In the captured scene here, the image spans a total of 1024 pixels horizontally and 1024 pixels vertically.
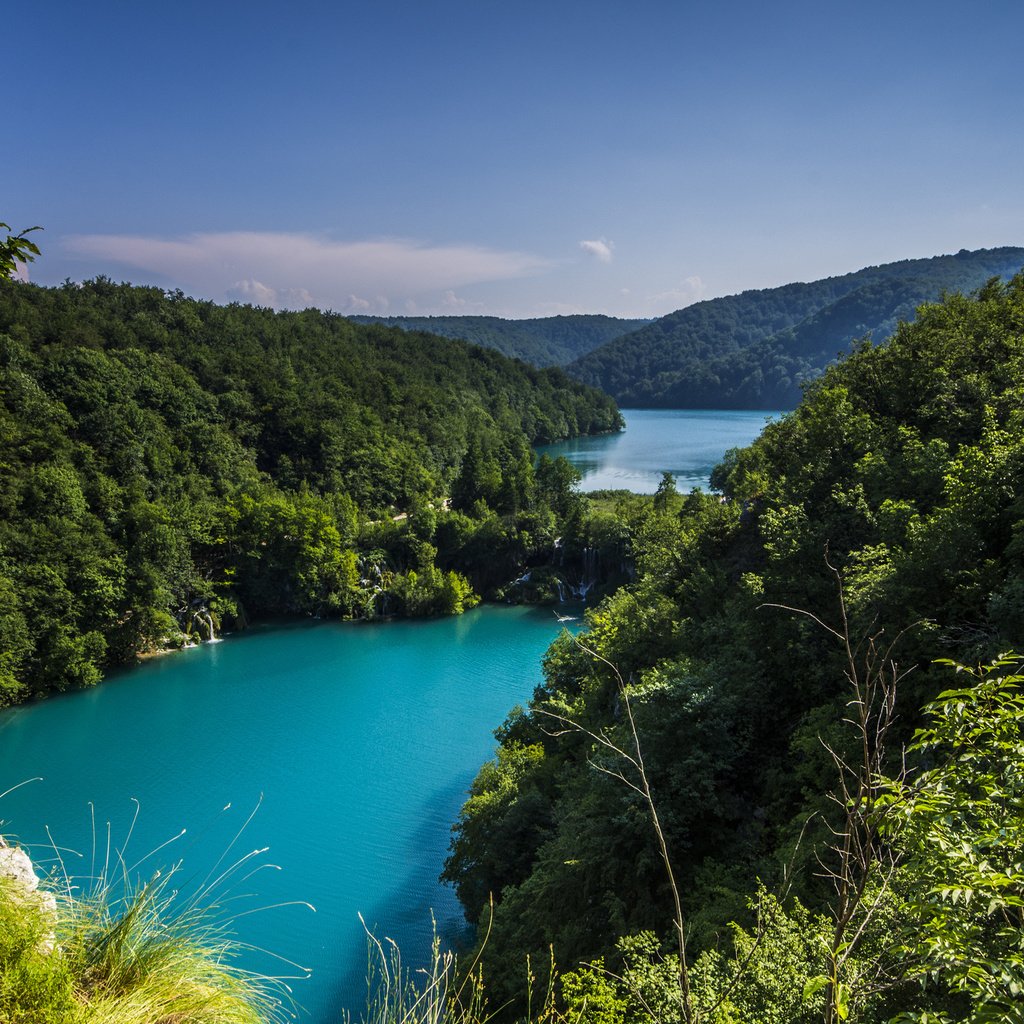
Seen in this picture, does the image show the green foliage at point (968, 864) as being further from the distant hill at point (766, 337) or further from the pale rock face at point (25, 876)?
the distant hill at point (766, 337)

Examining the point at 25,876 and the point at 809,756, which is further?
the point at 809,756

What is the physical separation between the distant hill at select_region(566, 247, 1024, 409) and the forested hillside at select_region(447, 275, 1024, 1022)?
346 ft

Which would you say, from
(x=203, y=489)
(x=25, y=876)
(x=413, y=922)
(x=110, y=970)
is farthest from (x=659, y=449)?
(x=110, y=970)

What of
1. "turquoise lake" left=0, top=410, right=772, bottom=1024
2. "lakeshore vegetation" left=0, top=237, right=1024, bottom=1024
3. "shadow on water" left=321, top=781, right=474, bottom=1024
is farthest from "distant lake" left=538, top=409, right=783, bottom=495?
"shadow on water" left=321, top=781, right=474, bottom=1024

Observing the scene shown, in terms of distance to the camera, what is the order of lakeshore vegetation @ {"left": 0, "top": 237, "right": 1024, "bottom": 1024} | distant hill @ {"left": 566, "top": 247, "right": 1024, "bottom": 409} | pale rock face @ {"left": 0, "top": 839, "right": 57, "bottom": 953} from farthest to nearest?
distant hill @ {"left": 566, "top": 247, "right": 1024, "bottom": 409}, pale rock face @ {"left": 0, "top": 839, "right": 57, "bottom": 953}, lakeshore vegetation @ {"left": 0, "top": 237, "right": 1024, "bottom": 1024}

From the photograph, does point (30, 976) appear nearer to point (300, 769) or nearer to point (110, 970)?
point (110, 970)

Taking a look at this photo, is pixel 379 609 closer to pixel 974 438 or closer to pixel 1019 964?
pixel 974 438

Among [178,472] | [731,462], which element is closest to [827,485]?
[731,462]

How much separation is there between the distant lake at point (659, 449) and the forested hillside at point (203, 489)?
12.8 m

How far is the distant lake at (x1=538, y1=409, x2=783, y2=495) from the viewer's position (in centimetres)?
6181

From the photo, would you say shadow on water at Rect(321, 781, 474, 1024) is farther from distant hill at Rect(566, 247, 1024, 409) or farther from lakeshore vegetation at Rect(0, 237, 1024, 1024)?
distant hill at Rect(566, 247, 1024, 409)

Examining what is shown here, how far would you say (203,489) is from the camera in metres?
37.3

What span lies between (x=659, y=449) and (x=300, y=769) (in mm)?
69715

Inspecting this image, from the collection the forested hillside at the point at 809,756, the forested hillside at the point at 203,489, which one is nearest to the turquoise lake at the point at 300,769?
the forested hillside at the point at 203,489
